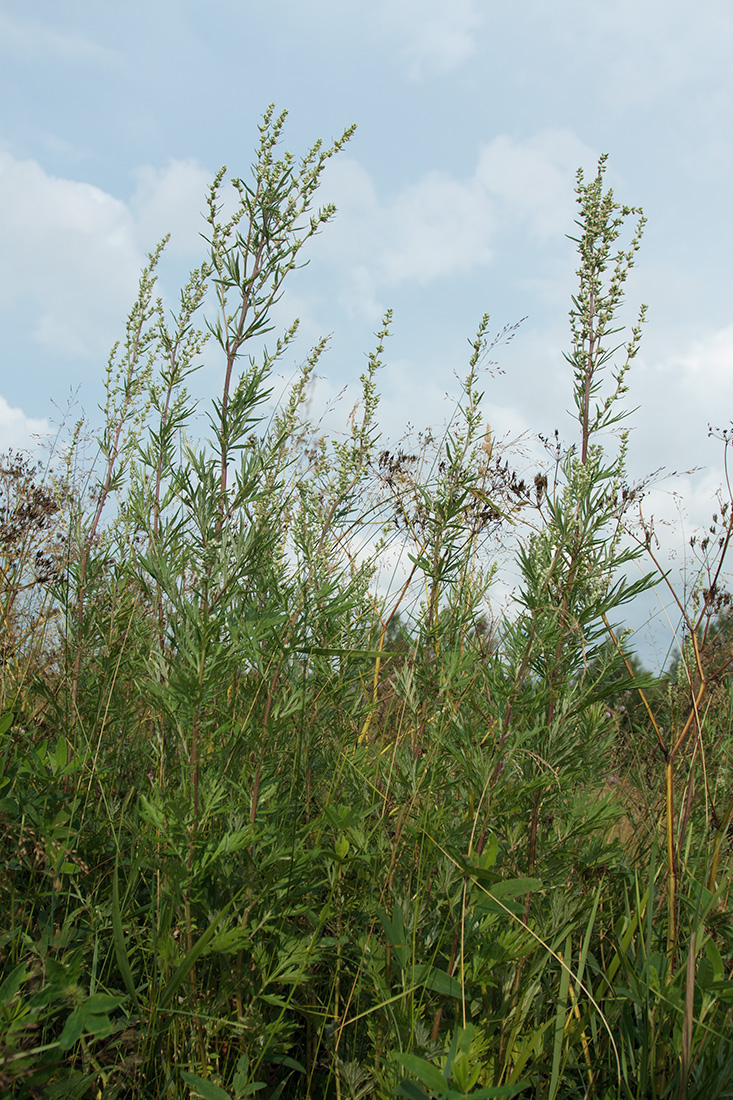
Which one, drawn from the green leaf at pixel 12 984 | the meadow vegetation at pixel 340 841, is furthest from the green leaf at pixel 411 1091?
the green leaf at pixel 12 984

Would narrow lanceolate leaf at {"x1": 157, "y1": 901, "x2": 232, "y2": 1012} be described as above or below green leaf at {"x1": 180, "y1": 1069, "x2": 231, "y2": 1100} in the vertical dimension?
above

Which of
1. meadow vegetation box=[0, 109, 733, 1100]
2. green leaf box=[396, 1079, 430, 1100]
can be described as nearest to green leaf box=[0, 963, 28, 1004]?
meadow vegetation box=[0, 109, 733, 1100]

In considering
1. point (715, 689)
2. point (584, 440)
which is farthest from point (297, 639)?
point (715, 689)

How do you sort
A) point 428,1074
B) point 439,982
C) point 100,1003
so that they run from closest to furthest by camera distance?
point 428,1074 < point 100,1003 < point 439,982

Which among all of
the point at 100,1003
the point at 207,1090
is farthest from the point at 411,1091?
the point at 100,1003

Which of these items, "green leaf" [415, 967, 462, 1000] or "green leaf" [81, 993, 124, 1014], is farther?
"green leaf" [415, 967, 462, 1000]

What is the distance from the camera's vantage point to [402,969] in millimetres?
1747

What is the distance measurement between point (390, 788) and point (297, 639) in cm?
66

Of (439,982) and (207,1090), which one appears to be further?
(439,982)

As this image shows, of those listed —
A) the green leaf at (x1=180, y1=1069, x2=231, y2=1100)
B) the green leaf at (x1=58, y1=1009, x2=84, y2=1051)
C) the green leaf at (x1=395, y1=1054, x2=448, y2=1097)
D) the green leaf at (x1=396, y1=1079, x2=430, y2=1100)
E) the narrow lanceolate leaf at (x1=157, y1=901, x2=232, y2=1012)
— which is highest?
the narrow lanceolate leaf at (x1=157, y1=901, x2=232, y2=1012)

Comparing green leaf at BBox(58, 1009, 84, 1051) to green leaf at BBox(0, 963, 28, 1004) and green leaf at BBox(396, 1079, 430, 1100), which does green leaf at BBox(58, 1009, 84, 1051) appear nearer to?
green leaf at BBox(0, 963, 28, 1004)

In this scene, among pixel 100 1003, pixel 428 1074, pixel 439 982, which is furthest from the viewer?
pixel 439 982

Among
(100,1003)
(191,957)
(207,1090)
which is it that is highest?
(191,957)

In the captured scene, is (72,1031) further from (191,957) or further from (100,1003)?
(191,957)
